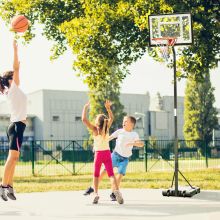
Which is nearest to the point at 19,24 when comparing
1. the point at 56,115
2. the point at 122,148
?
the point at 122,148

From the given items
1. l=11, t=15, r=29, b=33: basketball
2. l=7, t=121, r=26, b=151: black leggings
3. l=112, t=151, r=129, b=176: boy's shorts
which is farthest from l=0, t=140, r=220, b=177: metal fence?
l=7, t=121, r=26, b=151: black leggings

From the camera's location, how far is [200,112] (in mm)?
56188

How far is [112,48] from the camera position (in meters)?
23.2

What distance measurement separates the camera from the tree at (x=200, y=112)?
55594 mm

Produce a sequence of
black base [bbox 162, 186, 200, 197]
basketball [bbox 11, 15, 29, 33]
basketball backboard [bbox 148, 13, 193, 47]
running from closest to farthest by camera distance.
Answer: basketball [bbox 11, 15, 29, 33], black base [bbox 162, 186, 200, 197], basketball backboard [bbox 148, 13, 193, 47]

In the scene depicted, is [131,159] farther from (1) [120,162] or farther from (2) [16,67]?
(2) [16,67]

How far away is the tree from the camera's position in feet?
182

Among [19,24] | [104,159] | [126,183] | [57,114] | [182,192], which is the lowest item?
[126,183]

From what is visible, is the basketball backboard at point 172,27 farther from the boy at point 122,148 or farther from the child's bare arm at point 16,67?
the child's bare arm at point 16,67

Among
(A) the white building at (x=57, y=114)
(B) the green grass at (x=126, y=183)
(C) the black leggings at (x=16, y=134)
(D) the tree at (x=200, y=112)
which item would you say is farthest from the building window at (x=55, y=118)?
(C) the black leggings at (x=16, y=134)

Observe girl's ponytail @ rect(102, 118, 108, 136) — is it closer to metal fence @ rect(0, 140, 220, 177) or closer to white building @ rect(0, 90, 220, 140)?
metal fence @ rect(0, 140, 220, 177)

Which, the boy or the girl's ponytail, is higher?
the girl's ponytail

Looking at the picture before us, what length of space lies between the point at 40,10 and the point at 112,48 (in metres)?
5.37

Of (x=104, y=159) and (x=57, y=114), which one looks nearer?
(x=104, y=159)
